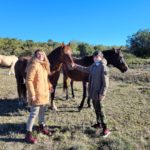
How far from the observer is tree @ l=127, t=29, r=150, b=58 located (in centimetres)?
3712

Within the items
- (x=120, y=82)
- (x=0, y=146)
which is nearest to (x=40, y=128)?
(x=0, y=146)

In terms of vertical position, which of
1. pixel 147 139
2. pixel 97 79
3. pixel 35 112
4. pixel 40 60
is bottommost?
pixel 147 139

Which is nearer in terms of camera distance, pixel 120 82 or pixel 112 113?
pixel 112 113

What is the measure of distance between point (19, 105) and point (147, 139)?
4.48m

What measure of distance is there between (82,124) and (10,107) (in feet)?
9.26

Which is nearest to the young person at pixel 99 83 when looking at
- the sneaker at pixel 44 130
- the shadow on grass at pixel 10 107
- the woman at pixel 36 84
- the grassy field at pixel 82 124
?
the grassy field at pixel 82 124

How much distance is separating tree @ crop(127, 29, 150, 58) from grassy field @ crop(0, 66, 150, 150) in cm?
2560

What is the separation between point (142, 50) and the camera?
124 feet

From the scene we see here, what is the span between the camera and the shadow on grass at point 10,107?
9250 mm

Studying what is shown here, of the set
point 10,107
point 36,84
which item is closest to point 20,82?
point 10,107

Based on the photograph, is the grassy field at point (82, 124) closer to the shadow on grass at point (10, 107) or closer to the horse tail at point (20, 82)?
the shadow on grass at point (10, 107)

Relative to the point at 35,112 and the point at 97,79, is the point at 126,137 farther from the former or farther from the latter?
the point at 35,112

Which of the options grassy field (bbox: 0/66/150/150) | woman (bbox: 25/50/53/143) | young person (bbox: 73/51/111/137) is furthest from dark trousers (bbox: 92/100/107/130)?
woman (bbox: 25/50/53/143)

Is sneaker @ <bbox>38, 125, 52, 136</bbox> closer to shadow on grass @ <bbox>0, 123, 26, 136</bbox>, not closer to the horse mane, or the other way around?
shadow on grass @ <bbox>0, 123, 26, 136</bbox>
